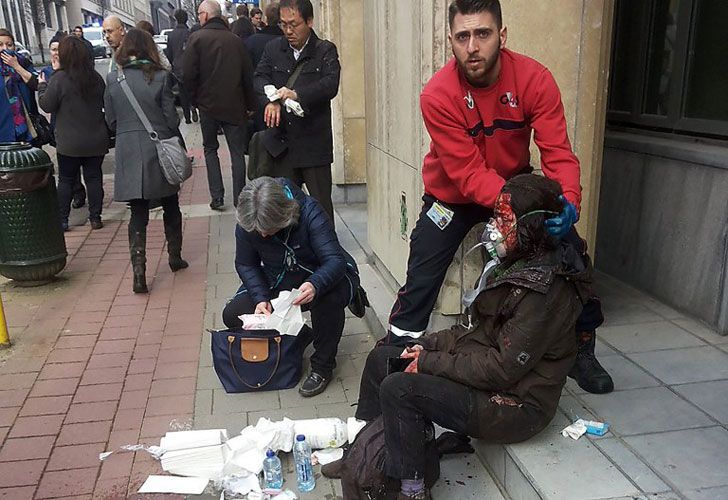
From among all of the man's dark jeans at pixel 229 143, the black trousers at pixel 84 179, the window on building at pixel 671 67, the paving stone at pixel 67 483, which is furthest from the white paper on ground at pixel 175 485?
the black trousers at pixel 84 179

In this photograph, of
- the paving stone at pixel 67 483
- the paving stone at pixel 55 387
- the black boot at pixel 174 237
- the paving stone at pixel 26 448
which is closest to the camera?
the paving stone at pixel 67 483

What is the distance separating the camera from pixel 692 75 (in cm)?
435

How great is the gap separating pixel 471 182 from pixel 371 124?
2.44 metres

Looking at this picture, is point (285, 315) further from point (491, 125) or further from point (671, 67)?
point (671, 67)

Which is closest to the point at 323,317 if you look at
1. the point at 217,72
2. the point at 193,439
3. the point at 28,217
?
the point at 193,439

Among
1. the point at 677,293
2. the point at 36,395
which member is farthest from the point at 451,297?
the point at 36,395

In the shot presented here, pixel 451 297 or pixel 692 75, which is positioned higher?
pixel 692 75

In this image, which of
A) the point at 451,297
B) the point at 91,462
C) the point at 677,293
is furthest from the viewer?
the point at 677,293

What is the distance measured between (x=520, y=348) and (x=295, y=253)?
5.65ft

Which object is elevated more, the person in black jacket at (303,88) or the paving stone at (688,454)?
the person in black jacket at (303,88)

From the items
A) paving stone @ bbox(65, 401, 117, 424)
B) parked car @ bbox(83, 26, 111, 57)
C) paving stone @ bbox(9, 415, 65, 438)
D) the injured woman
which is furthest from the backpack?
parked car @ bbox(83, 26, 111, 57)

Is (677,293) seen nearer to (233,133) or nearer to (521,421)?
(521,421)

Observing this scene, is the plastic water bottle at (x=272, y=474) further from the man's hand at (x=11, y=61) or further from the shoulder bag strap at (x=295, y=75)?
the man's hand at (x=11, y=61)

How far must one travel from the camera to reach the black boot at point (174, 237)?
5.83 metres
